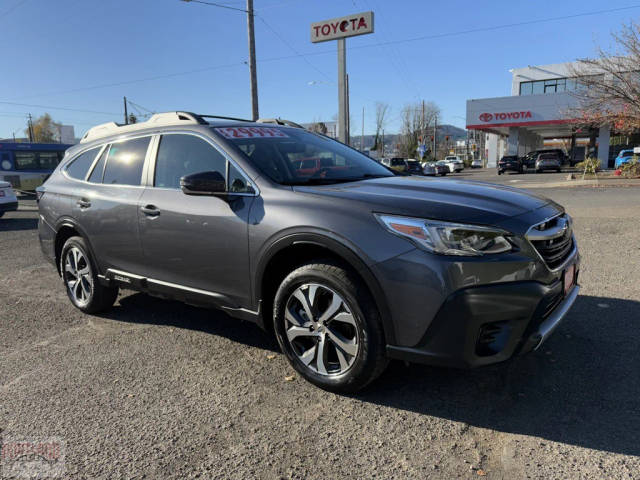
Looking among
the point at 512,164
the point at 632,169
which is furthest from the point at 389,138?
the point at 632,169

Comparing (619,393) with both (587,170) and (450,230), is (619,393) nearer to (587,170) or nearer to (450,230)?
(450,230)

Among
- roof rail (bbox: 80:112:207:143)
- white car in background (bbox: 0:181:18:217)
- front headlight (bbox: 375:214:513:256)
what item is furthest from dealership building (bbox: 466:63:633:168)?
front headlight (bbox: 375:214:513:256)

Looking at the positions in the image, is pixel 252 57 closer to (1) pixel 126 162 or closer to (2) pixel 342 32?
(2) pixel 342 32

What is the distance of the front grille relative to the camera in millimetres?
2680

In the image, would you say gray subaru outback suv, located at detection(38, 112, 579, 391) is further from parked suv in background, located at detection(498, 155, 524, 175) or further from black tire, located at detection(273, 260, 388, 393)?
parked suv in background, located at detection(498, 155, 524, 175)

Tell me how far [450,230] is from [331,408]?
4.23 feet

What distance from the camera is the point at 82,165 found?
4.78m

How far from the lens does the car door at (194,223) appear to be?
10.7ft

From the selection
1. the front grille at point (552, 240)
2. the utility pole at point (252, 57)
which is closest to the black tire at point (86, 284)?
the front grille at point (552, 240)

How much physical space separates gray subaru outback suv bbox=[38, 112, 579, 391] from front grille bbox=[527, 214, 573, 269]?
1 centimetres

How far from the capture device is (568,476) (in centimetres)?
223

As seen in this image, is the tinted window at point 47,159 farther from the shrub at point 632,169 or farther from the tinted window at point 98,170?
the shrub at point 632,169

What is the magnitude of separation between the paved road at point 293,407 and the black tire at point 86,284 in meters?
0.25

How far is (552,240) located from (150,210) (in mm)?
2884
